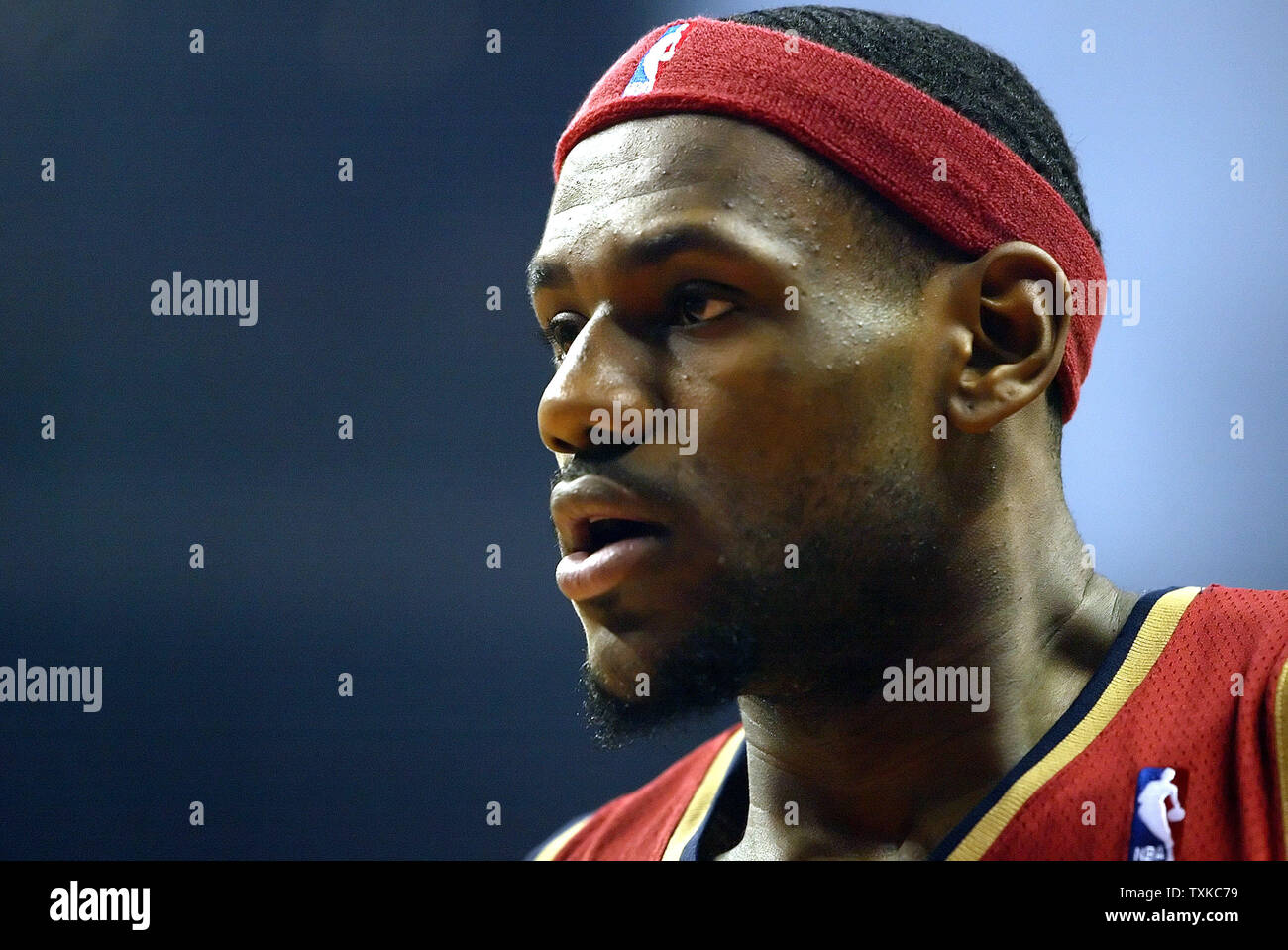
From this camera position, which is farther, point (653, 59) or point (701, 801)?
point (701, 801)

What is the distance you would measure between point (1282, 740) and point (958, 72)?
76 cm

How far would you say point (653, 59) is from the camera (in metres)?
1.31

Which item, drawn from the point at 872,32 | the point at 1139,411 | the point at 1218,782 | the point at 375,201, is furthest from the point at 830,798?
the point at 375,201

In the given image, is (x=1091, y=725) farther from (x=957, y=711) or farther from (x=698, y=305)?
(x=698, y=305)

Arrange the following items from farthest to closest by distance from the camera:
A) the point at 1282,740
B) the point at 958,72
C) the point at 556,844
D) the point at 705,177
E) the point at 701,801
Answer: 1. the point at 556,844
2. the point at 701,801
3. the point at 958,72
4. the point at 705,177
5. the point at 1282,740

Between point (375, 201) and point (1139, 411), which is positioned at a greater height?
point (375, 201)

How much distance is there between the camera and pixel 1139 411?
1655mm

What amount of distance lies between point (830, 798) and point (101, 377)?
1273 mm

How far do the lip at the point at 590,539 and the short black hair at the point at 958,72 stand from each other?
0.50m

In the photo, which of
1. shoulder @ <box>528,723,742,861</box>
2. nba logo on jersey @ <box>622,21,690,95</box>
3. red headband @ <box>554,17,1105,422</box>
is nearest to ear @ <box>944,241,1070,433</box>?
red headband @ <box>554,17,1105,422</box>

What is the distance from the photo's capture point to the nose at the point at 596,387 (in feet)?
3.96

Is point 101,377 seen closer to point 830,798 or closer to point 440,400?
point 440,400

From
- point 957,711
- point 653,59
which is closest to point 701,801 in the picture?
point 957,711

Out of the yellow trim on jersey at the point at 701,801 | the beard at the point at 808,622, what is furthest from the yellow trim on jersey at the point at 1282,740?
the yellow trim on jersey at the point at 701,801
